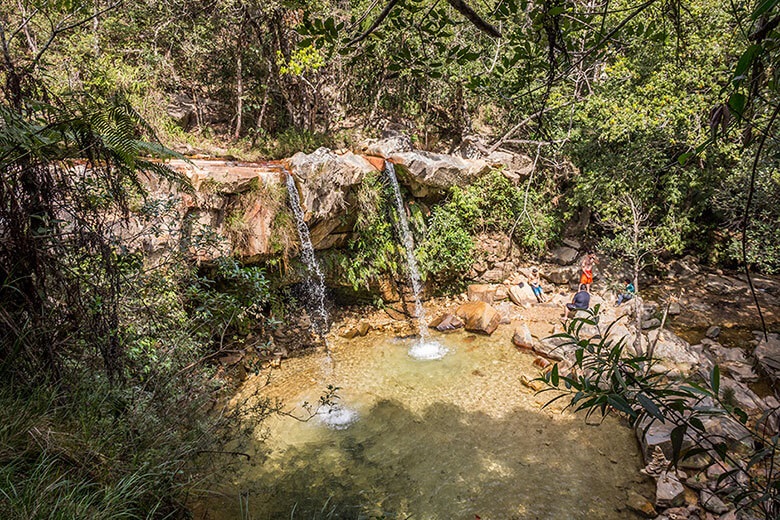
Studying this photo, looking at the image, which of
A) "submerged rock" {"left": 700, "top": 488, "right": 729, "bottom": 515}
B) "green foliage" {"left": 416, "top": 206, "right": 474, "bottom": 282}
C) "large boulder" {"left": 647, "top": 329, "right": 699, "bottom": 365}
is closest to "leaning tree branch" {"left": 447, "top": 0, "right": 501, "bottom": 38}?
"submerged rock" {"left": 700, "top": 488, "right": 729, "bottom": 515}

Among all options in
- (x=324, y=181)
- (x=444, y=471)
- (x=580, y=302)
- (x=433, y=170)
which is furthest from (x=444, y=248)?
(x=444, y=471)

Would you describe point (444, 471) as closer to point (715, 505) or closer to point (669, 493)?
point (669, 493)

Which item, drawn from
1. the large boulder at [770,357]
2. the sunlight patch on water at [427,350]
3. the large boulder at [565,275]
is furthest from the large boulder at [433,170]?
the large boulder at [770,357]

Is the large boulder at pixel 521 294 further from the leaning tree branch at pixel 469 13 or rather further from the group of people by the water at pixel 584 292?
the leaning tree branch at pixel 469 13

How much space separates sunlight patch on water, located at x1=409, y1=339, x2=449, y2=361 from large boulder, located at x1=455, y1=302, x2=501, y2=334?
2.55 ft

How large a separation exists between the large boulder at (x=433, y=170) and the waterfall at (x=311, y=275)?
6.99 feet

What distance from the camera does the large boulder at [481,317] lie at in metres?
6.68

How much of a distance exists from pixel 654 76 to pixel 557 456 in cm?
635

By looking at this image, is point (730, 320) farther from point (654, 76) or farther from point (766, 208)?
point (654, 76)

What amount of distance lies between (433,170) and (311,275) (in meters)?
3.07

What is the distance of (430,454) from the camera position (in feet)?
13.7

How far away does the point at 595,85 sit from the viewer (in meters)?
7.42

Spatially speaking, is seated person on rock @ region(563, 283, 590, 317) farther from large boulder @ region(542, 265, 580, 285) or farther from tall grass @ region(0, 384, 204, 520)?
tall grass @ region(0, 384, 204, 520)

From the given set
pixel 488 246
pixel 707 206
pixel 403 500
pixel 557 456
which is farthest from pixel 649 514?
pixel 707 206
